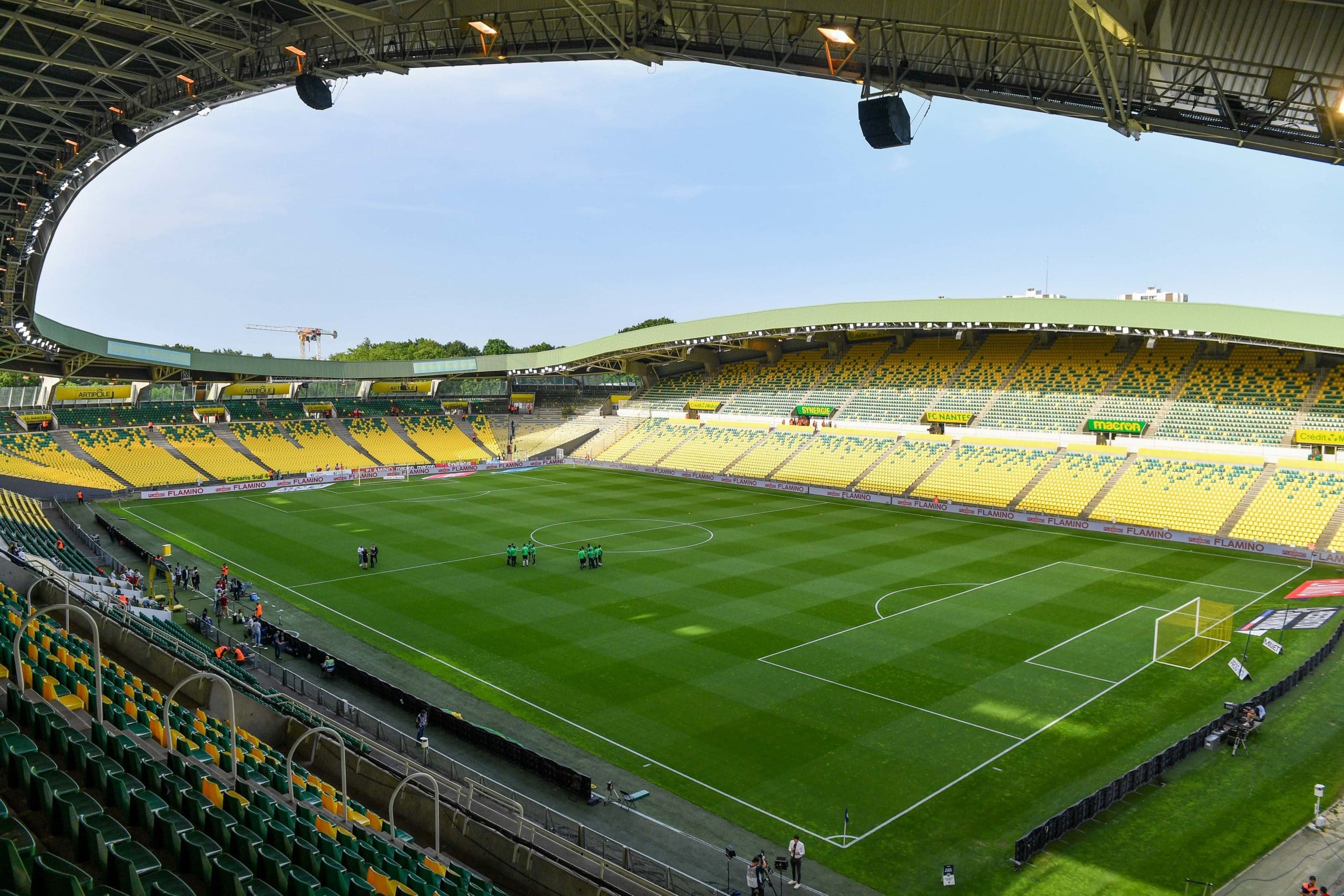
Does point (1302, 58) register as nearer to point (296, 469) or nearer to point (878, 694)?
point (878, 694)

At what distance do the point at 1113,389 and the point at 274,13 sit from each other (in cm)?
4723

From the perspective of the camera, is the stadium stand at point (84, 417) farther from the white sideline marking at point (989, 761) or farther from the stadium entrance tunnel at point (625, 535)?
the white sideline marking at point (989, 761)

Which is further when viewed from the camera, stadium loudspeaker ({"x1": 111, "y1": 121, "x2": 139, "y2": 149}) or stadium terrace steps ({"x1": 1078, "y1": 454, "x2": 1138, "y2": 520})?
stadium terrace steps ({"x1": 1078, "y1": 454, "x2": 1138, "y2": 520})

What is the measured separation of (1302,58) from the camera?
13.0 m

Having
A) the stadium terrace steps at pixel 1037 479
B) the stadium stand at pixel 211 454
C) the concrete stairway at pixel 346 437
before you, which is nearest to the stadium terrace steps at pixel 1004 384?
the stadium terrace steps at pixel 1037 479

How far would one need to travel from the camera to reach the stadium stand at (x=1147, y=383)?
49.0 meters

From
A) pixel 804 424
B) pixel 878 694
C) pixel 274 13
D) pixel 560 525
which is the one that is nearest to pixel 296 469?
pixel 560 525

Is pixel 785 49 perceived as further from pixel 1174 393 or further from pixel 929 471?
pixel 1174 393

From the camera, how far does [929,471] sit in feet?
173

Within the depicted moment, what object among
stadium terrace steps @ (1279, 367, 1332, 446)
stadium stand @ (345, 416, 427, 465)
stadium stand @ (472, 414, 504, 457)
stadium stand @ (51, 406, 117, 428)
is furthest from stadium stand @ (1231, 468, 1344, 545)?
stadium stand @ (51, 406, 117, 428)

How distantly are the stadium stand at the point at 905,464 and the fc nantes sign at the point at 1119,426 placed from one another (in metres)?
8.57

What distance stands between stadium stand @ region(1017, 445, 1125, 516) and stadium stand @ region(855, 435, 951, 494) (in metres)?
7.29

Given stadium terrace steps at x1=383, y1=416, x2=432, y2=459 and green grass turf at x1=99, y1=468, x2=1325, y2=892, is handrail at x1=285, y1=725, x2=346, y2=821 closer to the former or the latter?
green grass turf at x1=99, y1=468, x2=1325, y2=892

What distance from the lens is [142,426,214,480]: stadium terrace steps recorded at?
191 ft
